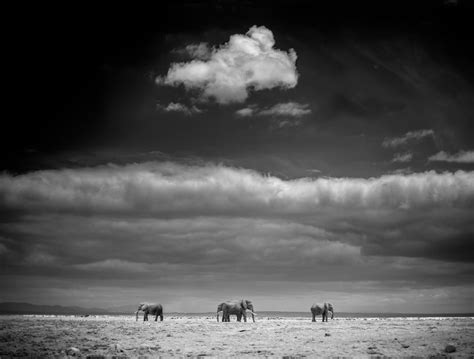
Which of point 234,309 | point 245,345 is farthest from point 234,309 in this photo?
point 245,345

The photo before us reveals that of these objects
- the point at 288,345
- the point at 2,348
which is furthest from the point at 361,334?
the point at 2,348

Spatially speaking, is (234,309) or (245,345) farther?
(234,309)

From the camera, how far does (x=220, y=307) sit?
59688 millimetres

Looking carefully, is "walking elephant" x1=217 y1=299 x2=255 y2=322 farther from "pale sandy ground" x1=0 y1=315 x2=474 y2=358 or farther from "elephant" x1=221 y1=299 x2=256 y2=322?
"pale sandy ground" x1=0 y1=315 x2=474 y2=358

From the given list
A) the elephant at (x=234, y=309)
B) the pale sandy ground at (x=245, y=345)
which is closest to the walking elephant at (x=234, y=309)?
the elephant at (x=234, y=309)

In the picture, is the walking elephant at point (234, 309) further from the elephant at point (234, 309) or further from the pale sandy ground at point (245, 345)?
the pale sandy ground at point (245, 345)

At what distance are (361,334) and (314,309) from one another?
29774 mm

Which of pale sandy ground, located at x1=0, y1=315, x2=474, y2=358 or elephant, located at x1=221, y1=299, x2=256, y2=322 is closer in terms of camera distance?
pale sandy ground, located at x1=0, y1=315, x2=474, y2=358

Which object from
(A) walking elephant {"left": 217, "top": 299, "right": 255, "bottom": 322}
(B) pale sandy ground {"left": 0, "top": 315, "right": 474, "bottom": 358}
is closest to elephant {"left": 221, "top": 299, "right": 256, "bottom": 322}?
(A) walking elephant {"left": 217, "top": 299, "right": 255, "bottom": 322}

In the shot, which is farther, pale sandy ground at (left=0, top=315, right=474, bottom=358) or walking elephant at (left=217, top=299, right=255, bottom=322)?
walking elephant at (left=217, top=299, right=255, bottom=322)

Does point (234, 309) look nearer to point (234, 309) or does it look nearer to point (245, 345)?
point (234, 309)

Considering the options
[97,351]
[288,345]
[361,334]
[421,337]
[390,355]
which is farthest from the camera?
[361,334]

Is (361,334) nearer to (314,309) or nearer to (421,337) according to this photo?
(421,337)

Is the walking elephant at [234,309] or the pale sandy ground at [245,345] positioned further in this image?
the walking elephant at [234,309]
